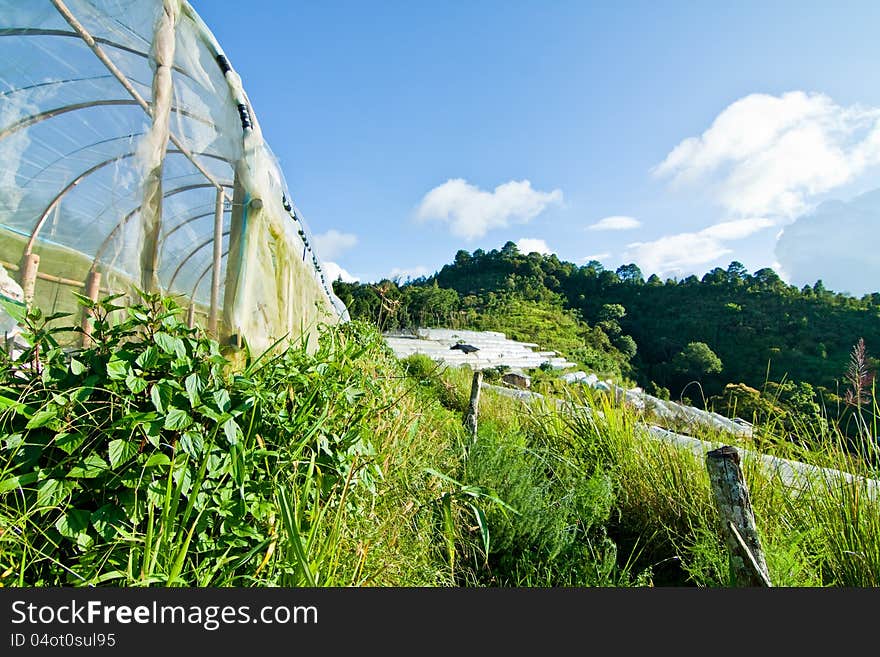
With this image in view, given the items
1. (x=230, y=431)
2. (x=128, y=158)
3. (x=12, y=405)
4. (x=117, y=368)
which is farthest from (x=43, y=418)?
(x=128, y=158)

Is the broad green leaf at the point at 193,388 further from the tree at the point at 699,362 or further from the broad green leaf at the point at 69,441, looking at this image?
the tree at the point at 699,362

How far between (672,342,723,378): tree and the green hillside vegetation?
25.4m

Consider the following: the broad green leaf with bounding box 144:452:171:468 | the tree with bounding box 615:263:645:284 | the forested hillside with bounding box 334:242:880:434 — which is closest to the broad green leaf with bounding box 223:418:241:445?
the broad green leaf with bounding box 144:452:171:468

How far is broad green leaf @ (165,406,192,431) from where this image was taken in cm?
101

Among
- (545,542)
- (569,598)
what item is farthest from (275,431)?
(545,542)

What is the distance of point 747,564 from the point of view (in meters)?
1.37

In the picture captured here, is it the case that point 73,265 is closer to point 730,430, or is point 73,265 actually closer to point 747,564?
point 747,564

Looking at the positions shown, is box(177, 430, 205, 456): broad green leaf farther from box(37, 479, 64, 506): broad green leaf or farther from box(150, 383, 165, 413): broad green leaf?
box(37, 479, 64, 506): broad green leaf

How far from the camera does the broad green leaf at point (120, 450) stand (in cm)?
96

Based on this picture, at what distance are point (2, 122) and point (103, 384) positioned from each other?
2.87m

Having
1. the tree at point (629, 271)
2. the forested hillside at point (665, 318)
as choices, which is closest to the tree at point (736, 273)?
the forested hillside at point (665, 318)

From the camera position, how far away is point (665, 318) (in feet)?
117

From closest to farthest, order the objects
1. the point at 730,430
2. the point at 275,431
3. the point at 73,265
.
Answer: the point at 275,431 → the point at 730,430 → the point at 73,265

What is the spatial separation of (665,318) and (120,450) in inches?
1597
